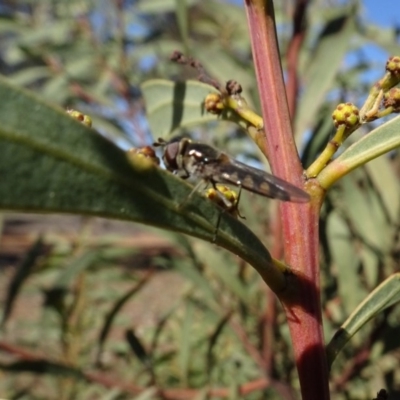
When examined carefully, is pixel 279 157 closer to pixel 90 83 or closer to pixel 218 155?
pixel 218 155

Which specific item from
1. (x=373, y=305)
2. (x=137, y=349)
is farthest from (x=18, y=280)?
(x=373, y=305)

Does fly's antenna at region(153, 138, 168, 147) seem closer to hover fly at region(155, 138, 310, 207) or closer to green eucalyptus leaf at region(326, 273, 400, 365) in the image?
hover fly at region(155, 138, 310, 207)

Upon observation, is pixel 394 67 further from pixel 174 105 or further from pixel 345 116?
pixel 174 105

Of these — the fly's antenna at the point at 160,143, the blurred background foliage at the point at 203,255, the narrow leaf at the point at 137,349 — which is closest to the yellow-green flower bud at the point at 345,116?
the fly's antenna at the point at 160,143

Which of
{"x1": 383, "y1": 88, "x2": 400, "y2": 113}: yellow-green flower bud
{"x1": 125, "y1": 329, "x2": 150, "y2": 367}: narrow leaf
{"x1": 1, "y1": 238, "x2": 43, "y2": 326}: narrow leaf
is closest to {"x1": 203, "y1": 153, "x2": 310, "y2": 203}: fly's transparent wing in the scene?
{"x1": 383, "y1": 88, "x2": 400, "y2": 113}: yellow-green flower bud

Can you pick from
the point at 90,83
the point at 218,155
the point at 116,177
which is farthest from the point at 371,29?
the point at 116,177

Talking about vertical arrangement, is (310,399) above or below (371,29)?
below

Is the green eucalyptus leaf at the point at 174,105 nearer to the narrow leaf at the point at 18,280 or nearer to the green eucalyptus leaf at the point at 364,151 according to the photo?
the green eucalyptus leaf at the point at 364,151
